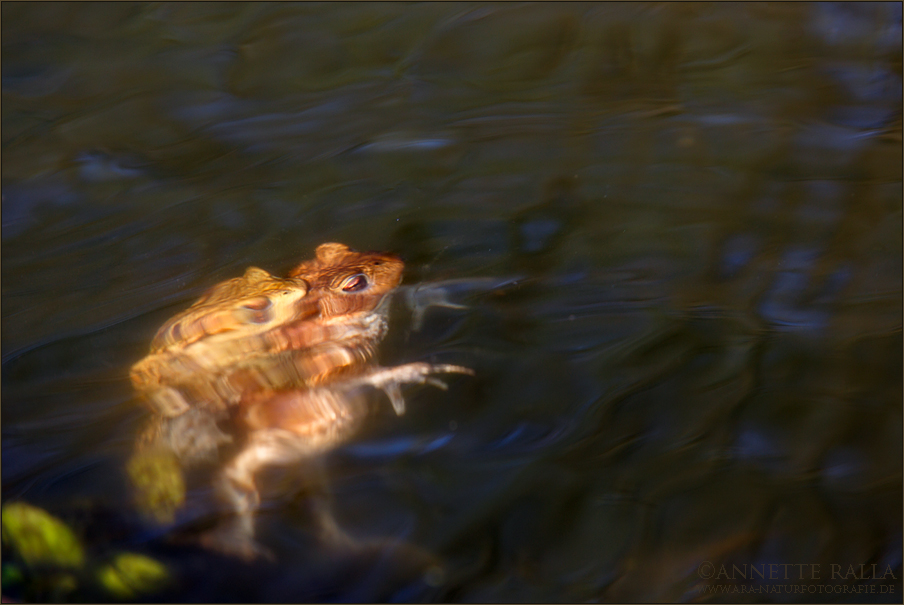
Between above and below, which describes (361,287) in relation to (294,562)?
above

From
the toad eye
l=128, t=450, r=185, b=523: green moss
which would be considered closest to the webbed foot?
the toad eye

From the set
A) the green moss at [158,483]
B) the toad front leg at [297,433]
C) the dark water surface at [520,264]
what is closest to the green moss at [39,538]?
the dark water surface at [520,264]

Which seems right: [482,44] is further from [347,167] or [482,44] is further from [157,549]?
[157,549]

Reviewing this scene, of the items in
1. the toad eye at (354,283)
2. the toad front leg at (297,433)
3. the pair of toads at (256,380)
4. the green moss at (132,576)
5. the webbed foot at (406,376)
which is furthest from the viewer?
the toad eye at (354,283)

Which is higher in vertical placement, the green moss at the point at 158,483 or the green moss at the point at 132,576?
the green moss at the point at 158,483

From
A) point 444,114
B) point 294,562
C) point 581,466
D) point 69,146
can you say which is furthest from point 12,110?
point 581,466

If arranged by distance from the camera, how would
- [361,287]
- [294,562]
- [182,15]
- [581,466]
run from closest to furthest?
1. [294,562]
2. [581,466]
3. [361,287]
4. [182,15]

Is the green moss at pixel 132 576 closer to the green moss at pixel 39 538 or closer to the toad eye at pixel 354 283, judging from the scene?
the green moss at pixel 39 538
